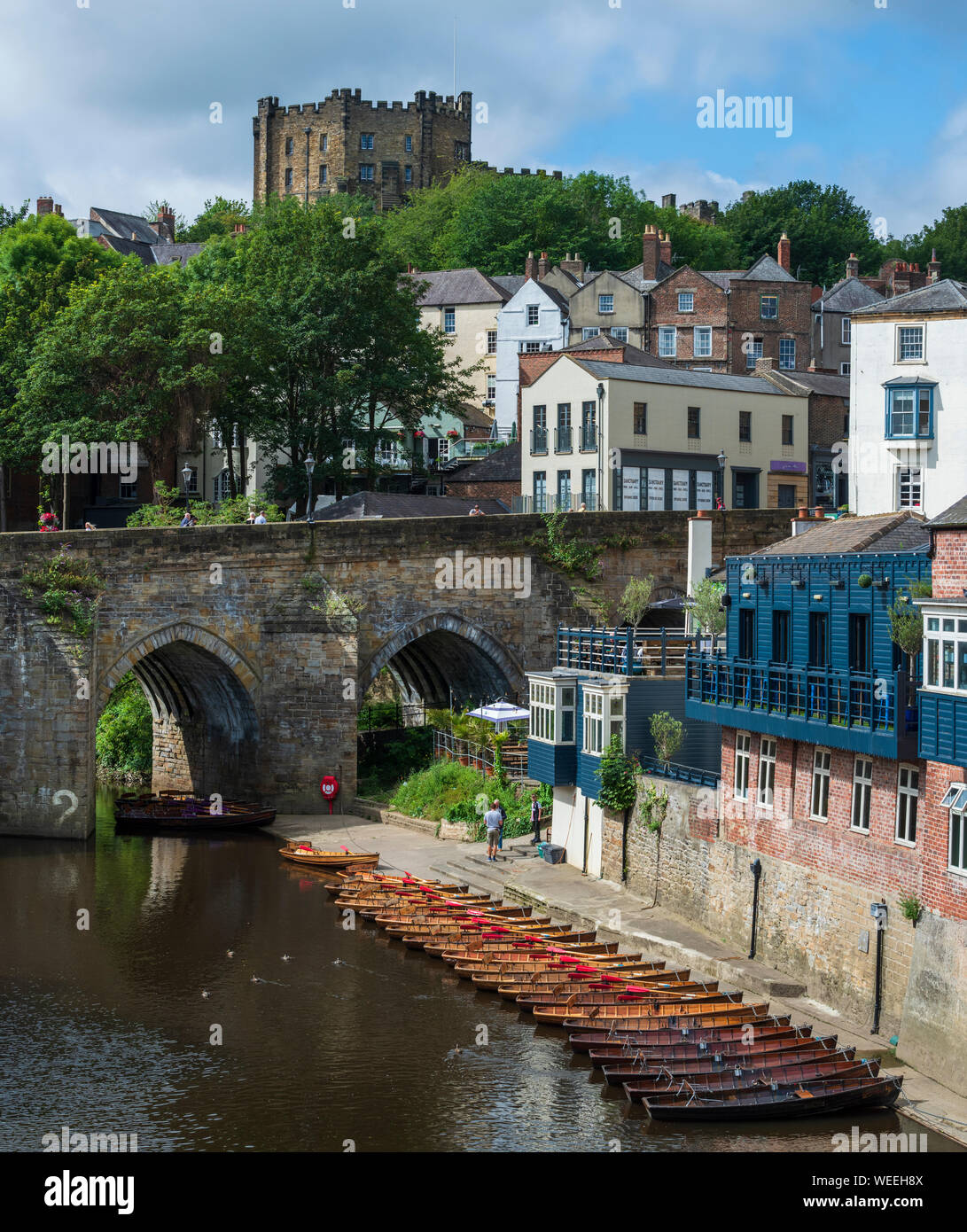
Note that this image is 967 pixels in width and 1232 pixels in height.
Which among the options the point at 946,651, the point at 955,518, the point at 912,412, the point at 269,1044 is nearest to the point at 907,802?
the point at 946,651

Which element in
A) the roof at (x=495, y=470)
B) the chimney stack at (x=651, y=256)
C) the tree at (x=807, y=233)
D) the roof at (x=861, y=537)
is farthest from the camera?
the tree at (x=807, y=233)

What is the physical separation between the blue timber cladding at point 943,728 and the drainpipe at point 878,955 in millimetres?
2655

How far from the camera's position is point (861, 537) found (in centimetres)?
2734

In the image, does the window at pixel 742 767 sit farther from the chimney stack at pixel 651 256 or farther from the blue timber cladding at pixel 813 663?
Result: the chimney stack at pixel 651 256

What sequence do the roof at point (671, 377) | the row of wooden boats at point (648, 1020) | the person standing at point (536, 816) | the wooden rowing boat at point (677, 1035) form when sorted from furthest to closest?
the roof at point (671, 377), the person standing at point (536, 816), the wooden rowing boat at point (677, 1035), the row of wooden boats at point (648, 1020)

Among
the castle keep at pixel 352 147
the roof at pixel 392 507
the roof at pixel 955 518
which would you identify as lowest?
the roof at pixel 955 518

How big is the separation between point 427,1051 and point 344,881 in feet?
35.7

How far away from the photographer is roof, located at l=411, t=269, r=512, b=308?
8162cm

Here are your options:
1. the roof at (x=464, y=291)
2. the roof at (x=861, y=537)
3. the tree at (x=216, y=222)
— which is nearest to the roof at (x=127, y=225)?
the tree at (x=216, y=222)

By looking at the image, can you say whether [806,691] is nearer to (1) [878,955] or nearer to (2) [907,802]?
(2) [907,802]

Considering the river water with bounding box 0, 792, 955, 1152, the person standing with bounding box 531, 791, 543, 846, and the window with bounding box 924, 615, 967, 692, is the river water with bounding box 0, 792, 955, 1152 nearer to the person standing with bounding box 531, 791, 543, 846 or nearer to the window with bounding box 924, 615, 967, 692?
the person standing with bounding box 531, 791, 543, 846

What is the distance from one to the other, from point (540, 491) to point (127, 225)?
6081 cm

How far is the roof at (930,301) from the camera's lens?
42.0m
